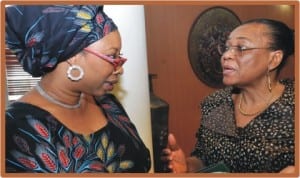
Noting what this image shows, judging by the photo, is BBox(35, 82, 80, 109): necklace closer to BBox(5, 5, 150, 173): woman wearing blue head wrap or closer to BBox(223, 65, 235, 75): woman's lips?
BBox(5, 5, 150, 173): woman wearing blue head wrap

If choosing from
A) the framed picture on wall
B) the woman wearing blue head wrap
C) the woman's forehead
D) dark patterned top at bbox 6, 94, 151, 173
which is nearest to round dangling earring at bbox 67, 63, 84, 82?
the woman wearing blue head wrap

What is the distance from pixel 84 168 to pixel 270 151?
522 millimetres

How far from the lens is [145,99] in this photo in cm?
118

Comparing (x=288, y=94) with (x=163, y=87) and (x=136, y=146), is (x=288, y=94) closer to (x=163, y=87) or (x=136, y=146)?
(x=163, y=87)

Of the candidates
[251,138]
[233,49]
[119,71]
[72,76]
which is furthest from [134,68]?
[251,138]

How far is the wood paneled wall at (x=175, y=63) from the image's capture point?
1149mm

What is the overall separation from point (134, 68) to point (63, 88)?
0.69ft

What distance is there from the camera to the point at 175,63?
1.16 metres

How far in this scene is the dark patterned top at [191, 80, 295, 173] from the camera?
1141mm

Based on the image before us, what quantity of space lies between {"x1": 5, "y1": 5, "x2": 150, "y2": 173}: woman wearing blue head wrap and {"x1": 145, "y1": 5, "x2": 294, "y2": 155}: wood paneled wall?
0.34 ft

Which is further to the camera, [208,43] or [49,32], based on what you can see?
[208,43]

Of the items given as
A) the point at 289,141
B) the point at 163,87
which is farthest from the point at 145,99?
the point at 289,141

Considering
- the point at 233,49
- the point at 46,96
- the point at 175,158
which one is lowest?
the point at 175,158

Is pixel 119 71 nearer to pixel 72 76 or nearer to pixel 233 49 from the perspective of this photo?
pixel 72 76
